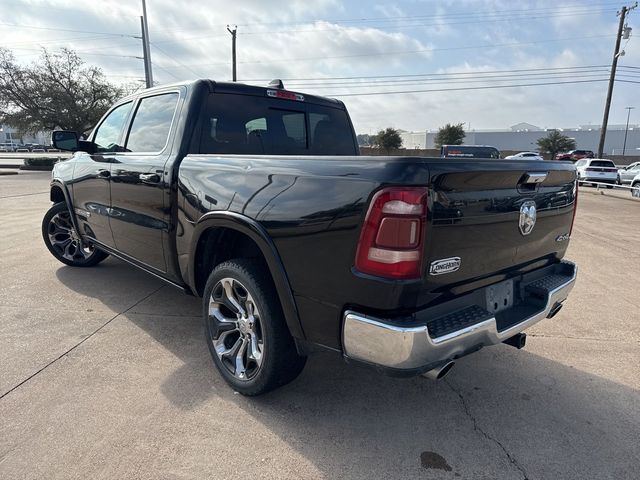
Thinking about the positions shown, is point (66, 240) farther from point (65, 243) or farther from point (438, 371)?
point (438, 371)

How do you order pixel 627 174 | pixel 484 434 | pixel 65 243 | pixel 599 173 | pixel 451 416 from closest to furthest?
1. pixel 484 434
2. pixel 451 416
3. pixel 65 243
4. pixel 599 173
5. pixel 627 174

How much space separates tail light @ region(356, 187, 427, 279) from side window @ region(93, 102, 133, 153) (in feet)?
10.0

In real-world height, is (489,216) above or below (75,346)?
above

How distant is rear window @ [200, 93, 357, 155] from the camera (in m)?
3.30

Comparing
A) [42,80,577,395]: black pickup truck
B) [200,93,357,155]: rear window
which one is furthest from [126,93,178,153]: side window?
[200,93,357,155]: rear window

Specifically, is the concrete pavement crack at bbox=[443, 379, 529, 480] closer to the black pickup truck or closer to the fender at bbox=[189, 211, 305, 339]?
the black pickup truck

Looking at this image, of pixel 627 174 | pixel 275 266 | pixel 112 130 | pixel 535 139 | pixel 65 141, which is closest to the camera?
pixel 275 266

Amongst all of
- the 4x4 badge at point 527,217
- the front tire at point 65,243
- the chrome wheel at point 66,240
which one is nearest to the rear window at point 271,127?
the 4x4 badge at point 527,217

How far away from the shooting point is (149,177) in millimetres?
3307

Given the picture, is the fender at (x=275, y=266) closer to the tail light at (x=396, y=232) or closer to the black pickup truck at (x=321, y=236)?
the black pickup truck at (x=321, y=236)

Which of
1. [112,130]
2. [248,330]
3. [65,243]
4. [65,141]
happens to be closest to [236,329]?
[248,330]

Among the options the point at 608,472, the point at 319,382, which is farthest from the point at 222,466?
the point at 608,472

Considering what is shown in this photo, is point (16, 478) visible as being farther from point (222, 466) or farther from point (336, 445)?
point (336, 445)

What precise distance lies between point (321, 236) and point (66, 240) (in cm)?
469
